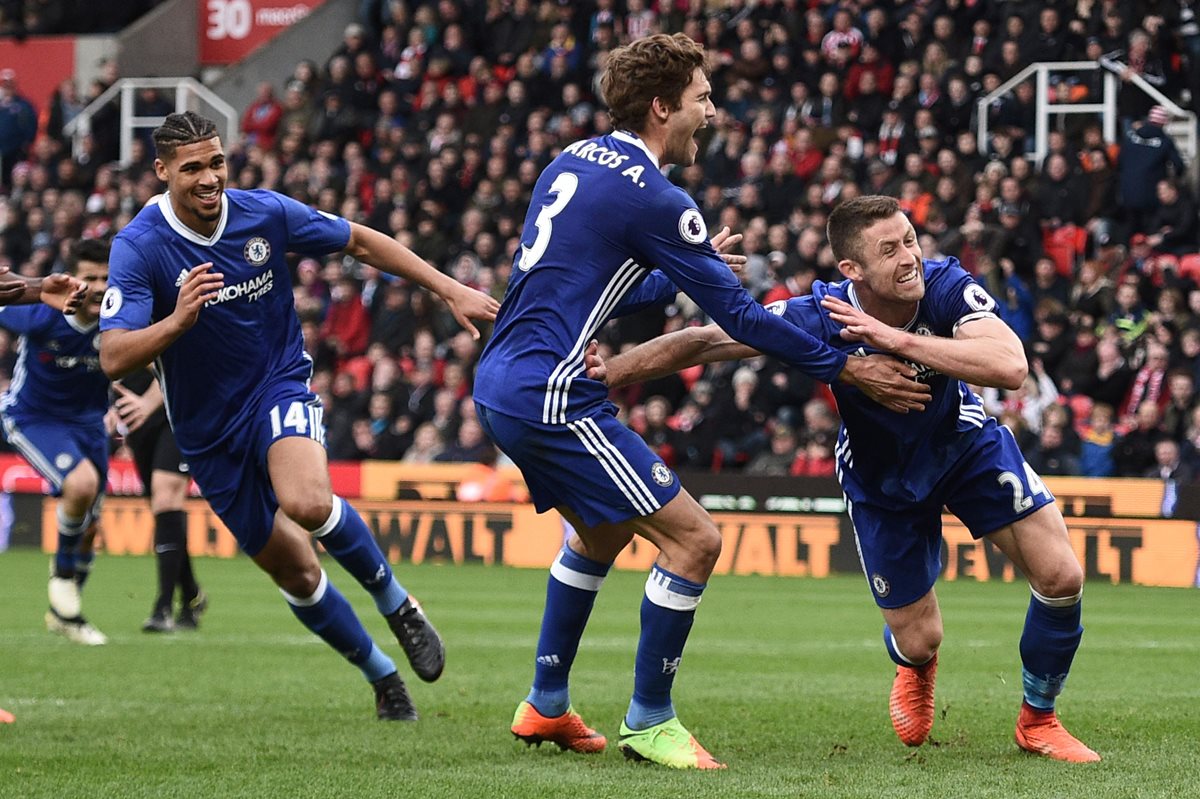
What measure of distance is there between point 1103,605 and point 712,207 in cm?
823

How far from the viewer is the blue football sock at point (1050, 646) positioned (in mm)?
6680

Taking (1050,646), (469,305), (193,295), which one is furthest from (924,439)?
(193,295)

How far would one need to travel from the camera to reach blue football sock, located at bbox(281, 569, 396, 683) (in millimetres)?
7840

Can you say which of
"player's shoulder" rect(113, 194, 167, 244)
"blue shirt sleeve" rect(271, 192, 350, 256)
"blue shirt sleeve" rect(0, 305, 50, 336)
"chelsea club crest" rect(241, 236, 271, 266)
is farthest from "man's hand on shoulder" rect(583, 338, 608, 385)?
"blue shirt sleeve" rect(0, 305, 50, 336)

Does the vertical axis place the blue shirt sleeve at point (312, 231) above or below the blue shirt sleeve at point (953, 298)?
above

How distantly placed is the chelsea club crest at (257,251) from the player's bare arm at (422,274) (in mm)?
351

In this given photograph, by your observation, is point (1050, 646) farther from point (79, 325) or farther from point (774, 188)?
point (774, 188)

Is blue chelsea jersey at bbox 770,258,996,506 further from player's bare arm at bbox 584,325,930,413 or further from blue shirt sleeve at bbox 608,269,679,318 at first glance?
blue shirt sleeve at bbox 608,269,679,318

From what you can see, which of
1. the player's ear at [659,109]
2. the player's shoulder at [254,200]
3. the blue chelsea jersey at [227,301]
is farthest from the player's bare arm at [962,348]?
the player's shoulder at [254,200]

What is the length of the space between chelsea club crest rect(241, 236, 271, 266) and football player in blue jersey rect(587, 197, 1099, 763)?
6.31 ft

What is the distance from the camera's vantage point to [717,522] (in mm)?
18422

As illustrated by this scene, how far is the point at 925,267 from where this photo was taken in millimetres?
6773

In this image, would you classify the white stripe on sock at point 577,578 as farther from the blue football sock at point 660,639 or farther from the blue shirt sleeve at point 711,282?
the blue shirt sleeve at point 711,282

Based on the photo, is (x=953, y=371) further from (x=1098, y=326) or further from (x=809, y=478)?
(x=1098, y=326)
